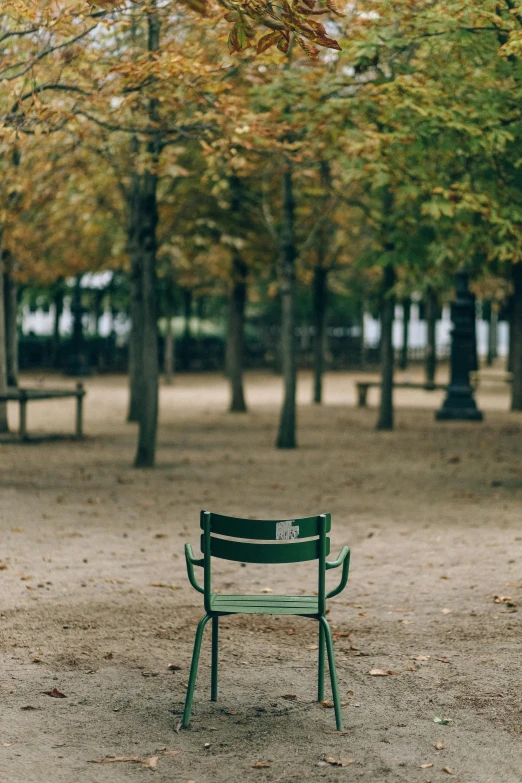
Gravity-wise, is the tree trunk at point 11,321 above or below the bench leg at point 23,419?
above

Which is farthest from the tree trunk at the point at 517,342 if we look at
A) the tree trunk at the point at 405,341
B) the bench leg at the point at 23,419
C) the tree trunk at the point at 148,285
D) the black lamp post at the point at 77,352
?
the tree trunk at the point at 405,341

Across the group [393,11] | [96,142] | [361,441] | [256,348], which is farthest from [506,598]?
[256,348]

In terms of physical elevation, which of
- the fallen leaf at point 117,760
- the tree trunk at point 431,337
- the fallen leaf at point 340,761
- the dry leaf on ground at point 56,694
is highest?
the tree trunk at point 431,337

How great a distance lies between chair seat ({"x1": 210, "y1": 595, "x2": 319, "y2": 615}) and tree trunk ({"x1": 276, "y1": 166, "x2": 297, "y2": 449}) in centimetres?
1330

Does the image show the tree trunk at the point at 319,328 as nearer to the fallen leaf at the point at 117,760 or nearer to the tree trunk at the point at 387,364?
the tree trunk at the point at 387,364

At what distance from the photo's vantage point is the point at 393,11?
37.1 feet

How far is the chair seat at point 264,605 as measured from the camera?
549cm

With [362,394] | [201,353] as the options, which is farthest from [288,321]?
[201,353]

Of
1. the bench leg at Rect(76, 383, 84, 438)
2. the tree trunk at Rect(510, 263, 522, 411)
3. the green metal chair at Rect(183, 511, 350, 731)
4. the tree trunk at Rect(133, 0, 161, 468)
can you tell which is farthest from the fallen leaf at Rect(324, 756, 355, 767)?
the tree trunk at Rect(510, 263, 522, 411)

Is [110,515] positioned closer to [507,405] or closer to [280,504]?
[280,504]

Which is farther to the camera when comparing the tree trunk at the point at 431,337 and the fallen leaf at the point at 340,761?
the tree trunk at the point at 431,337

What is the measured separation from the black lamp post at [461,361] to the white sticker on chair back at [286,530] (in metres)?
20.1

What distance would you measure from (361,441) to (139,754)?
15780mm

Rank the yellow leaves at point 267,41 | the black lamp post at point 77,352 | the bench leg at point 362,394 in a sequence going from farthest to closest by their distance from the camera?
the black lamp post at point 77,352
the bench leg at point 362,394
the yellow leaves at point 267,41
